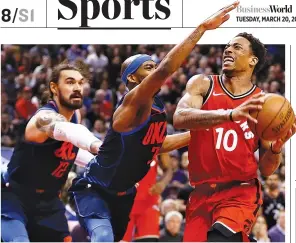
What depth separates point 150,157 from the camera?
5.79 meters

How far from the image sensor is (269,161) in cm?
568

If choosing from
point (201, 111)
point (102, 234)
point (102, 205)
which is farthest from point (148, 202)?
point (201, 111)

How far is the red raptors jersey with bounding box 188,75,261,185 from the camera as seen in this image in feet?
18.1

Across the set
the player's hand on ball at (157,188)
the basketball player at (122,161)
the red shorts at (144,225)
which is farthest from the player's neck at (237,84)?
the red shorts at (144,225)

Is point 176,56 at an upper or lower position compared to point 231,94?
upper

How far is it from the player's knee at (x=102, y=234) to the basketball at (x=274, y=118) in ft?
4.31

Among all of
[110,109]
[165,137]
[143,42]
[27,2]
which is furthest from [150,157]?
[110,109]

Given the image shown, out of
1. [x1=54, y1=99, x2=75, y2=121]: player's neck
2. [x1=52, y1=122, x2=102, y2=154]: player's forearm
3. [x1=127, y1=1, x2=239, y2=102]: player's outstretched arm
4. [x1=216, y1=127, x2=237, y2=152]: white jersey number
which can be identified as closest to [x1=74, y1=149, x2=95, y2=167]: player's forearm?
[x1=54, y1=99, x2=75, y2=121]: player's neck

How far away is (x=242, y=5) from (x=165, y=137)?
1319 millimetres

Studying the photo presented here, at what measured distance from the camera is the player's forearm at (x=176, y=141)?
5.97 m

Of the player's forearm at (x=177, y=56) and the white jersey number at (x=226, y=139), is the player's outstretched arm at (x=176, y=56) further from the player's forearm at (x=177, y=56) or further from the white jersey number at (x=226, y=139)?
the white jersey number at (x=226, y=139)

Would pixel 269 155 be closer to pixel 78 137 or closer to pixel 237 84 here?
pixel 237 84

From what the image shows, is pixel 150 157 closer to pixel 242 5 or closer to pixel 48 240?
pixel 48 240

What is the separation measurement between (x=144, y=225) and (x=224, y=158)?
250cm
